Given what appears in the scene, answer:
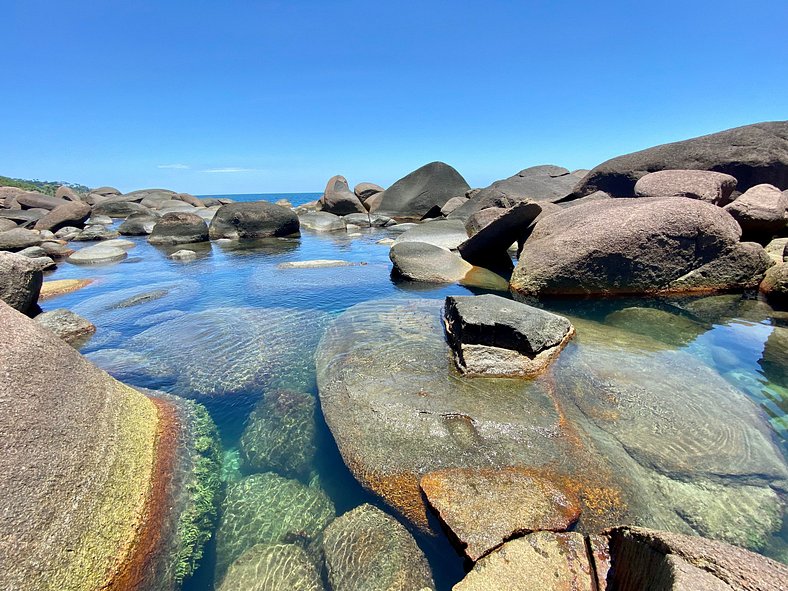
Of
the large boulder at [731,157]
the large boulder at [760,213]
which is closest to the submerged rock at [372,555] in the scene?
the large boulder at [760,213]

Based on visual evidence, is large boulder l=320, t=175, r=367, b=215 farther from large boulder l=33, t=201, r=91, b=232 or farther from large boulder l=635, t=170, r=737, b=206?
large boulder l=635, t=170, r=737, b=206

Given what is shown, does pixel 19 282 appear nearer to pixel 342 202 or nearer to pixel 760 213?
pixel 760 213

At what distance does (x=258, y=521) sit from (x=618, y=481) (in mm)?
2920

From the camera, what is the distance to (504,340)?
15.9 feet

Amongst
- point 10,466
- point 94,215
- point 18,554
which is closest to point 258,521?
point 18,554

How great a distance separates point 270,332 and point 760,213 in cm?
1104

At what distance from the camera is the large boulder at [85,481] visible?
225 centimetres

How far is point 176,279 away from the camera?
11023 millimetres

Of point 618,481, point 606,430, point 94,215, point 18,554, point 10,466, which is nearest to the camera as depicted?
point 18,554

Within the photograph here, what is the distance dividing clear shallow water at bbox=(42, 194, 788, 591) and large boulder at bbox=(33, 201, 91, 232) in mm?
12597

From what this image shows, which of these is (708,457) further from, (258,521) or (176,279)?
(176,279)

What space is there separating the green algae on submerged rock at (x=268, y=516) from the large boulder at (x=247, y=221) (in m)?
17.4

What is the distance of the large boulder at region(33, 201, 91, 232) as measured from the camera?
20.9m

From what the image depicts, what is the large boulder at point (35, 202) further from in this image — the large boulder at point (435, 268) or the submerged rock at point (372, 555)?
the submerged rock at point (372, 555)
